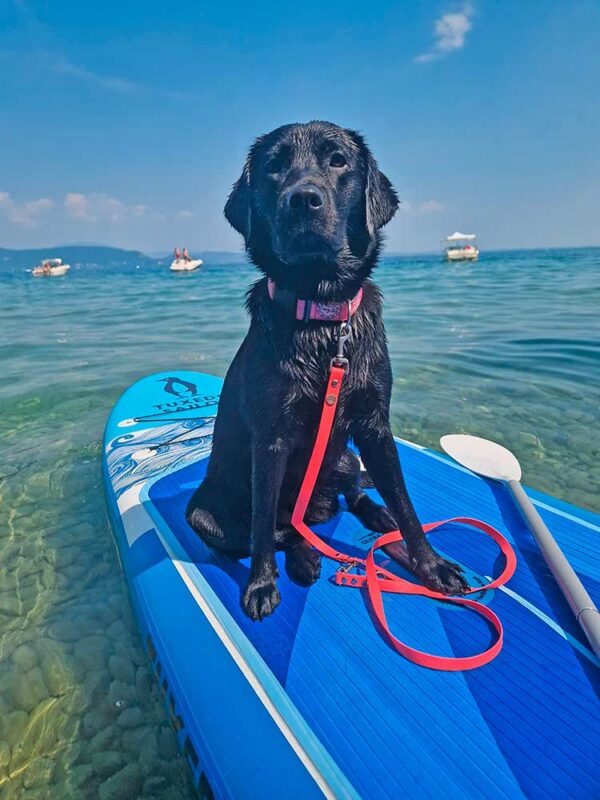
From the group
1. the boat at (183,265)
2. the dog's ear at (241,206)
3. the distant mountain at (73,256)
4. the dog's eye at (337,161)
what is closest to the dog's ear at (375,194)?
the dog's eye at (337,161)

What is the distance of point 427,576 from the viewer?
81.9 inches

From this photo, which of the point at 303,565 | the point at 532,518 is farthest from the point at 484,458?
the point at 303,565

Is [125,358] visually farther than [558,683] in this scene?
Yes

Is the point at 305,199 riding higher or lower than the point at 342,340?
higher

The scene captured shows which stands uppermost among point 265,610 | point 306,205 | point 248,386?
point 306,205

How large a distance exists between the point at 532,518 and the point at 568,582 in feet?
1.65

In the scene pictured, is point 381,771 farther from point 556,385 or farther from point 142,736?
point 556,385

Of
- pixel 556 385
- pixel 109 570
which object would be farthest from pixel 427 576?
pixel 556 385

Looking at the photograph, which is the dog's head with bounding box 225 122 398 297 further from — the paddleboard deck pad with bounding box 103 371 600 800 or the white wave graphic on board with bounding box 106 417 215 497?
the white wave graphic on board with bounding box 106 417 215 497

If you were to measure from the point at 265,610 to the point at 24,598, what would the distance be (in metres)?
1.88

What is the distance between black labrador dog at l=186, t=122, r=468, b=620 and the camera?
6.36ft

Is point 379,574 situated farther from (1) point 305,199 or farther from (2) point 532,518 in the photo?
(1) point 305,199

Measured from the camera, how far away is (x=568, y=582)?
193 cm

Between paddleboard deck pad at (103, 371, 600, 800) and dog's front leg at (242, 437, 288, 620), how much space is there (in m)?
0.07
